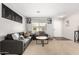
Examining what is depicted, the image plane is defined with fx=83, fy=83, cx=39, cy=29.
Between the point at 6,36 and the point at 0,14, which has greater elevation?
the point at 0,14

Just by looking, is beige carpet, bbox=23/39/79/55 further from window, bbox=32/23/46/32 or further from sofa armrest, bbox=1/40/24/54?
window, bbox=32/23/46/32

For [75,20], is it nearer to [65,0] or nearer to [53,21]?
[53,21]

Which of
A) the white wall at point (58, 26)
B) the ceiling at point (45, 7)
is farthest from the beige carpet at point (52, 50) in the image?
the white wall at point (58, 26)

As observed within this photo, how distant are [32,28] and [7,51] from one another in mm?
4932

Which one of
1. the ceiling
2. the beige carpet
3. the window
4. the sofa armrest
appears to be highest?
the ceiling

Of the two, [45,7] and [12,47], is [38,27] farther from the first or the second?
[12,47]

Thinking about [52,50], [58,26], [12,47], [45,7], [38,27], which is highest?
[45,7]

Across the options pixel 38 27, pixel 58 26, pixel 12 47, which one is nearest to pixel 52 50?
pixel 12 47

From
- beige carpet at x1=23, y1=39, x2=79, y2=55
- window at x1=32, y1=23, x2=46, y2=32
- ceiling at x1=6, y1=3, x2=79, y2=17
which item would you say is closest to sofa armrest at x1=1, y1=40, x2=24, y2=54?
beige carpet at x1=23, y1=39, x2=79, y2=55

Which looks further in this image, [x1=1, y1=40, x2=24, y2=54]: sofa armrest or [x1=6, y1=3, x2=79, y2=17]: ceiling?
[x1=6, y1=3, x2=79, y2=17]: ceiling

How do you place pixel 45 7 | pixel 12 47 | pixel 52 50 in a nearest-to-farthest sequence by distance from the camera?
pixel 12 47 → pixel 52 50 → pixel 45 7

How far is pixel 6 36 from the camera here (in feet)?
10.8
